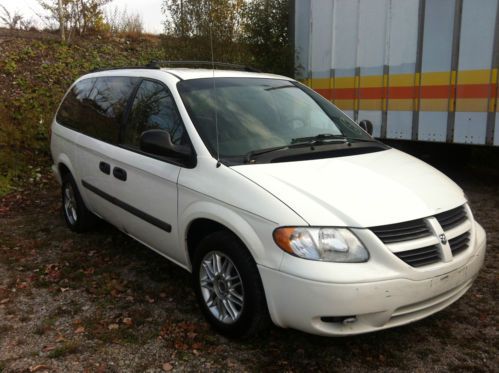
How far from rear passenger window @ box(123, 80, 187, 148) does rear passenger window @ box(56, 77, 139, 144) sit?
0.18 metres

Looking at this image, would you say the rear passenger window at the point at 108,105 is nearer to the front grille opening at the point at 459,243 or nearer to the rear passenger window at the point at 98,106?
the rear passenger window at the point at 98,106

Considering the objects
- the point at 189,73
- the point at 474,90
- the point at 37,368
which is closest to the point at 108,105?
Result: the point at 189,73

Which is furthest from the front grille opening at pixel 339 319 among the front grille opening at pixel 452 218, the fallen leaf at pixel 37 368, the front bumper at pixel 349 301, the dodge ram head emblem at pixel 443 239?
the fallen leaf at pixel 37 368

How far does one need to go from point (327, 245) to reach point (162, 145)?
1371mm

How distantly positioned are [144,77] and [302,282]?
94.8 inches

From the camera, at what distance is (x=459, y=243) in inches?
118

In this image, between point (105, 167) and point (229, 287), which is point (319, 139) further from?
point (105, 167)

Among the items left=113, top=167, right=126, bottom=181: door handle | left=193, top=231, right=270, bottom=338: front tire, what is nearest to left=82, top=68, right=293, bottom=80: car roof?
left=113, top=167, right=126, bottom=181: door handle

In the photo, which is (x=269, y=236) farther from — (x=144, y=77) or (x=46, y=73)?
(x=46, y=73)

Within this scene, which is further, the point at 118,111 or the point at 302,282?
the point at 118,111

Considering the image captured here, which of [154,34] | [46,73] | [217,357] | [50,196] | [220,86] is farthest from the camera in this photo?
[154,34]

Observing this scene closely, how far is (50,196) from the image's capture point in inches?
283

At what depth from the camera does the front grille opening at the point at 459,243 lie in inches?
115

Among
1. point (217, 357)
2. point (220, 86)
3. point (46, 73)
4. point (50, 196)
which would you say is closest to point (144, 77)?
point (220, 86)
